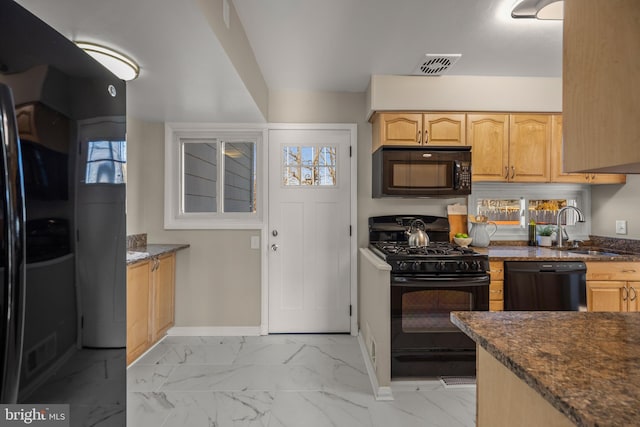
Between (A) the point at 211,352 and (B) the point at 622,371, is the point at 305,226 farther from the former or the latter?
(B) the point at 622,371

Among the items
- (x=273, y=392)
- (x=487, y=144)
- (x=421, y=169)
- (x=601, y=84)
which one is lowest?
(x=273, y=392)

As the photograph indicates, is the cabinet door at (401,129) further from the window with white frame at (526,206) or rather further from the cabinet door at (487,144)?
the window with white frame at (526,206)

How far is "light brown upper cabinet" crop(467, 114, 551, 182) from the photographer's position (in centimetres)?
293

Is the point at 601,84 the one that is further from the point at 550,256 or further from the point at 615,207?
the point at 615,207

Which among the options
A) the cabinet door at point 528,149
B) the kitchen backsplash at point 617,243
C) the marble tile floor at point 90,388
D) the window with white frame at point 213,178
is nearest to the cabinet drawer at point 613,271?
the kitchen backsplash at point 617,243

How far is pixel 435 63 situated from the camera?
2672 mm

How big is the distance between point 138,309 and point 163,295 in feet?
1.52

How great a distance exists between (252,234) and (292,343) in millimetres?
1119

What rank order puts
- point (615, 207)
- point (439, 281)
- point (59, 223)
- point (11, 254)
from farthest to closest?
point (615, 207)
point (439, 281)
point (59, 223)
point (11, 254)

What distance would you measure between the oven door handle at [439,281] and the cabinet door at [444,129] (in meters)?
1.21

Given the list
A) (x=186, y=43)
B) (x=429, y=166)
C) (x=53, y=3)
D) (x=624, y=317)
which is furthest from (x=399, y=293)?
(x=53, y=3)

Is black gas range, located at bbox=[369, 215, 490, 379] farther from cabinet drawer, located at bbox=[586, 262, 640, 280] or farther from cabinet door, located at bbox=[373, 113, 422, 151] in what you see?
cabinet door, located at bbox=[373, 113, 422, 151]

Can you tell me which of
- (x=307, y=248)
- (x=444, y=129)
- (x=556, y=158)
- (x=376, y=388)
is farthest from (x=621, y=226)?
(x=307, y=248)

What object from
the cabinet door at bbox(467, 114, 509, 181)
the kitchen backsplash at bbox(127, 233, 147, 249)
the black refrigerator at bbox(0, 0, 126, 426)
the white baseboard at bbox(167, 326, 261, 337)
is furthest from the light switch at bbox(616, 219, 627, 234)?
the kitchen backsplash at bbox(127, 233, 147, 249)
